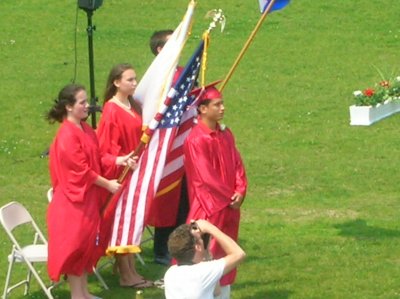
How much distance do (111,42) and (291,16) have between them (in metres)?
4.16

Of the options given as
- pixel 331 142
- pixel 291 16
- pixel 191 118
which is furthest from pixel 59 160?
pixel 291 16

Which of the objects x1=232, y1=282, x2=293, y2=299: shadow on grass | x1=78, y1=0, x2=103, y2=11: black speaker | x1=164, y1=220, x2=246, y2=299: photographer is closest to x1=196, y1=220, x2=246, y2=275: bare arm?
x1=164, y1=220, x2=246, y2=299: photographer

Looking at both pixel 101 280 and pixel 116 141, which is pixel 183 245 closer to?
pixel 116 141

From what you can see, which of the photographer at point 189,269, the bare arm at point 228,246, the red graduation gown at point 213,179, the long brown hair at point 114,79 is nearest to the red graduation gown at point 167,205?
the long brown hair at point 114,79

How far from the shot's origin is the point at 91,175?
380 inches

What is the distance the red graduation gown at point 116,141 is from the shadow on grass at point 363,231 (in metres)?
3.15

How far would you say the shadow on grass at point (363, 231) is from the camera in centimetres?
1226

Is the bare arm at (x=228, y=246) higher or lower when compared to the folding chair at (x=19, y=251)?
higher

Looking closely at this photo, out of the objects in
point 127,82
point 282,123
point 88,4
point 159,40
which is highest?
point 88,4

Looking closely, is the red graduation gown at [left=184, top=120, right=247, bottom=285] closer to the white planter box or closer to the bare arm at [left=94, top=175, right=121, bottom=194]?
the bare arm at [left=94, top=175, right=121, bottom=194]

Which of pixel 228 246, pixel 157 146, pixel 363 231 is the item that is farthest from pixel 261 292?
pixel 228 246

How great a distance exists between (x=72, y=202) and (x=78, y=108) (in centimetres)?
78

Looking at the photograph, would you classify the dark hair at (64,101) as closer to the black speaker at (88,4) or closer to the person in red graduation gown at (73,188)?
the person in red graduation gown at (73,188)

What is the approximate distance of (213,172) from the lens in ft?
31.4
